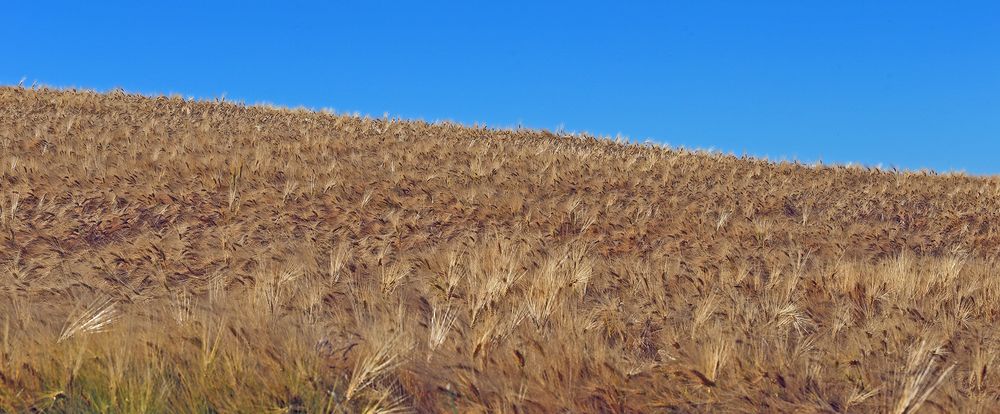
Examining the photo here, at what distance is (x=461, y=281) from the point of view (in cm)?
720

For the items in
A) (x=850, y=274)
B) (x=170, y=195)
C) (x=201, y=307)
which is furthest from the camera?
(x=170, y=195)

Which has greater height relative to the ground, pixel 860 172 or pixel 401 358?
pixel 860 172

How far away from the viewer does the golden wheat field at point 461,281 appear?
147 inches

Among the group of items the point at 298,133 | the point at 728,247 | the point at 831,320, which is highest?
the point at 298,133

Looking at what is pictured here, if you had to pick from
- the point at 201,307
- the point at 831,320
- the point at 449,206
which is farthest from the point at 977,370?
the point at 449,206

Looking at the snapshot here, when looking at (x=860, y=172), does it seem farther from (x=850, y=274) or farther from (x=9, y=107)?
(x=9, y=107)

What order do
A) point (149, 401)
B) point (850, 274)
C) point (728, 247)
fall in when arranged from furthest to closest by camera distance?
point (728, 247) → point (850, 274) → point (149, 401)

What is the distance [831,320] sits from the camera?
6441mm

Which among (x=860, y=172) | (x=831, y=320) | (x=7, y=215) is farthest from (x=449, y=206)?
(x=860, y=172)

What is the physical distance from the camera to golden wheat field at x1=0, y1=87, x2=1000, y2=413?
3729mm

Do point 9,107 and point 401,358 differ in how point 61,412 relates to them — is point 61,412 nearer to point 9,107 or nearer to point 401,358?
point 401,358

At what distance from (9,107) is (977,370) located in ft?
81.3

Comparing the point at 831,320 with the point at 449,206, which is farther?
the point at 449,206

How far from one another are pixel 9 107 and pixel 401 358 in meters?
23.2
